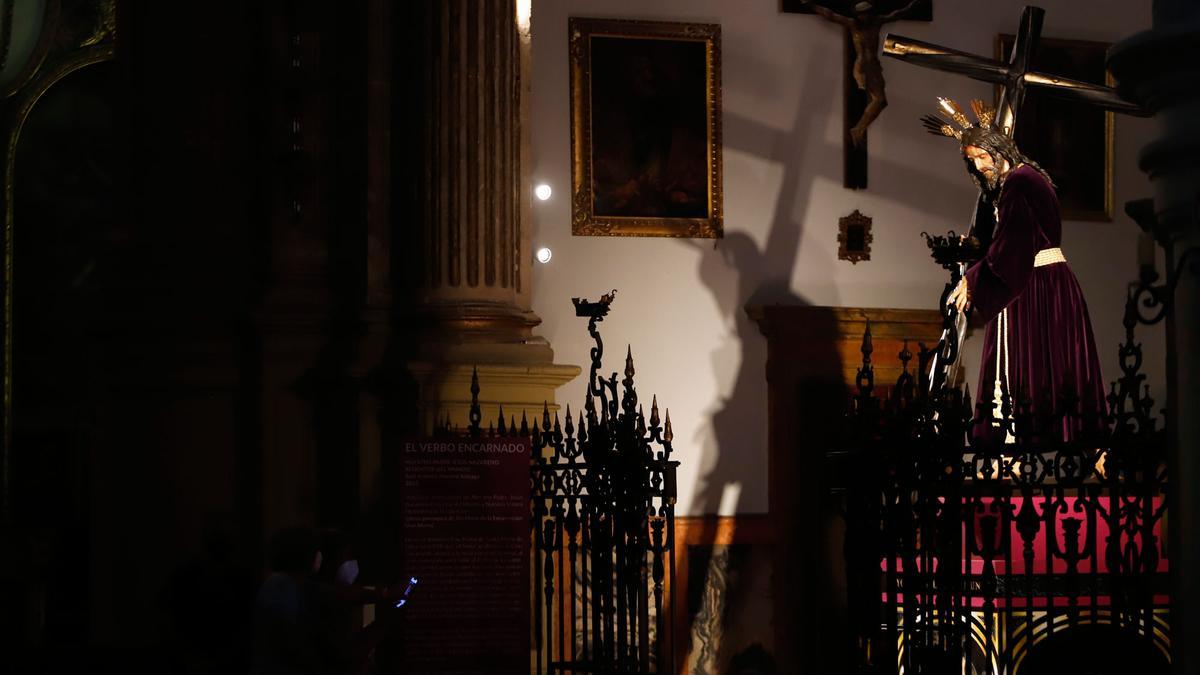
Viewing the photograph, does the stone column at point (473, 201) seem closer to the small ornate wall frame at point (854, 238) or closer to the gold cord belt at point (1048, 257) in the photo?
the gold cord belt at point (1048, 257)

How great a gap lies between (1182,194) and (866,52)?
670 centimetres

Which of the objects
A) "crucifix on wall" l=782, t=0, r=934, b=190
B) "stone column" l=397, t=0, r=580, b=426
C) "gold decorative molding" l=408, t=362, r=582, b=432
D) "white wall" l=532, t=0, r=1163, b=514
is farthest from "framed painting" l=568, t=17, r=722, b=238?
"gold decorative molding" l=408, t=362, r=582, b=432

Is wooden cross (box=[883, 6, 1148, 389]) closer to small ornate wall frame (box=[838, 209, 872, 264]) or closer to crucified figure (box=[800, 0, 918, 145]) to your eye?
crucified figure (box=[800, 0, 918, 145])

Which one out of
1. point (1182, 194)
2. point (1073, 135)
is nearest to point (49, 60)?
point (1073, 135)

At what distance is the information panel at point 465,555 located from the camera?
23.5 ft

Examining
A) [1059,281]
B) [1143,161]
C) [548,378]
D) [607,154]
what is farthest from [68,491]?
[1143,161]

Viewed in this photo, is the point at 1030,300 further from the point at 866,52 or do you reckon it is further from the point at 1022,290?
the point at 866,52

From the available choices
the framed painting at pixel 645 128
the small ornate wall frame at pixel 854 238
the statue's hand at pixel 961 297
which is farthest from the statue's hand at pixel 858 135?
the statue's hand at pixel 961 297

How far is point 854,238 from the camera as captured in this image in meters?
11.6

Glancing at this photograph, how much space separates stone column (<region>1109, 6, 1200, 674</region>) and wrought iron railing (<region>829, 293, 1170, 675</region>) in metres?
1.30

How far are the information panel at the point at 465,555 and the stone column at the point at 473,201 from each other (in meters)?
1.76

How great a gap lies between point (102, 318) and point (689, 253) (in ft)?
12.7

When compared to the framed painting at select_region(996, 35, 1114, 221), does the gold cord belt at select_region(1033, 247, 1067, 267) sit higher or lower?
lower

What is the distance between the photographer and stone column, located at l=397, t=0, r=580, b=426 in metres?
9.09
